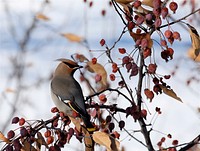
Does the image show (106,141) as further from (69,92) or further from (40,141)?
(69,92)

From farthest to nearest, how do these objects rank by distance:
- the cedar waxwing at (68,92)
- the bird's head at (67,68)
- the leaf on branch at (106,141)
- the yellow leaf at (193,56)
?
the bird's head at (67,68)
the cedar waxwing at (68,92)
the yellow leaf at (193,56)
the leaf on branch at (106,141)

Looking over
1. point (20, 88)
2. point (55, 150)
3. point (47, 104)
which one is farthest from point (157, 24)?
point (47, 104)

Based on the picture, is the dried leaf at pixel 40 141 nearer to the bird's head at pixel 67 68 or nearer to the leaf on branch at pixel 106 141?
the leaf on branch at pixel 106 141

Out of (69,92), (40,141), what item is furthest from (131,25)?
(69,92)

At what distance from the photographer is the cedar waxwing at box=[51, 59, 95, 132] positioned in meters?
1.33

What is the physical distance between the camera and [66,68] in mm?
1599

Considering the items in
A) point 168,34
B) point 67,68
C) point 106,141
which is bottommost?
point 106,141

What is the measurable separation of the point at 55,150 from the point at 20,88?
2.68m

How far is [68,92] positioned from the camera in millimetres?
1520

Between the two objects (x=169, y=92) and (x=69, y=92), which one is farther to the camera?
(x=69, y=92)

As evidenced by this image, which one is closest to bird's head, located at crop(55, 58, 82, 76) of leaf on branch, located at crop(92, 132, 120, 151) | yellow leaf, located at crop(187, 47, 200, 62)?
yellow leaf, located at crop(187, 47, 200, 62)

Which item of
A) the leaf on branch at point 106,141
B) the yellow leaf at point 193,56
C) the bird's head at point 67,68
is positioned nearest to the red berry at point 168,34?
the yellow leaf at point 193,56

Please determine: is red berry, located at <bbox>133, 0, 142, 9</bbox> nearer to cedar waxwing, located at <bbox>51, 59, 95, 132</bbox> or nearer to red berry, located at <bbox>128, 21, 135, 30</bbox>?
red berry, located at <bbox>128, 21, 135, 30</bbox>

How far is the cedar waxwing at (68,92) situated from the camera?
52.2 inches
